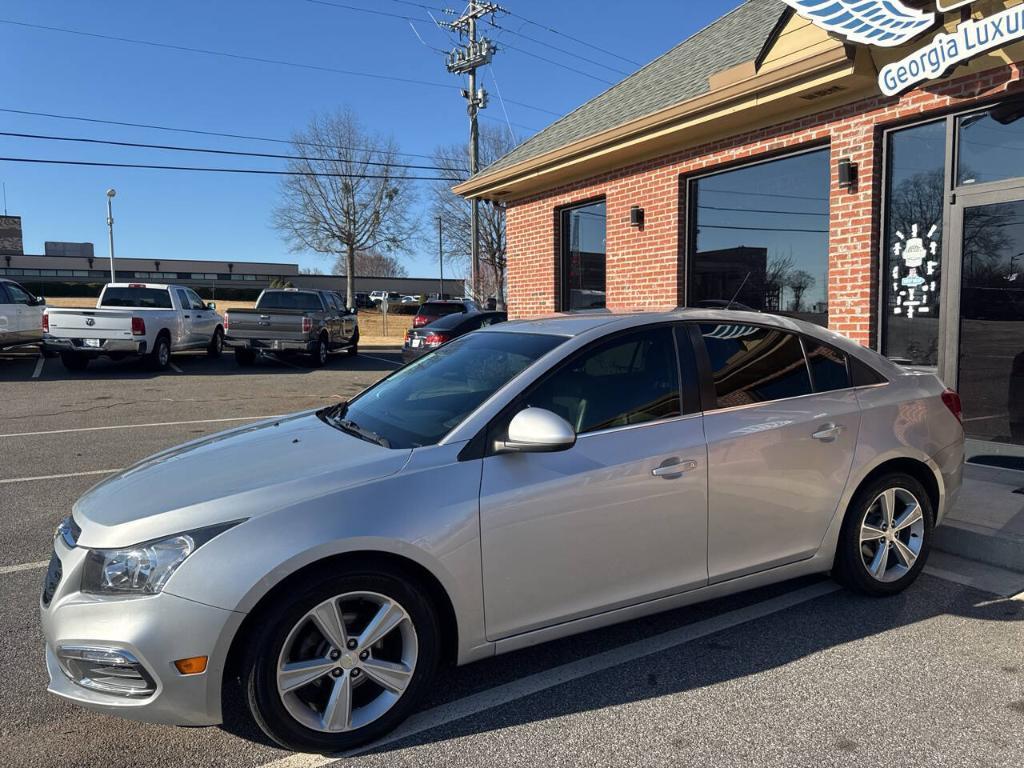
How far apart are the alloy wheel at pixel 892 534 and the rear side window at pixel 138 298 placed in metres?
15.8

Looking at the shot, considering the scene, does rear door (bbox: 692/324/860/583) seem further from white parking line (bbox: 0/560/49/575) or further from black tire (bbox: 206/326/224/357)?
black tire (bbox: 206/326/224/357)

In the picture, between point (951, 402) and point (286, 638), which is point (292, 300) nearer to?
point (951, 402)

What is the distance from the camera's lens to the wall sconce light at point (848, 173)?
289 inches

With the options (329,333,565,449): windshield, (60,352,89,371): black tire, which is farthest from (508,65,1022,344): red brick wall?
(60,352,89,371): black tire

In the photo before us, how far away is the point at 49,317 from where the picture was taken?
14.8 metres

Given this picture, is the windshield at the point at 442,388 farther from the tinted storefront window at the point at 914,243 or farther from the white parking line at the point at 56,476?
the tinted storefront window at the point at 914,243

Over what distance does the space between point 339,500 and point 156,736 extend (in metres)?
1.14

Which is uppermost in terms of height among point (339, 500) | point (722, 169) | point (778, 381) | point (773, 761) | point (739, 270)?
point (722, 169)

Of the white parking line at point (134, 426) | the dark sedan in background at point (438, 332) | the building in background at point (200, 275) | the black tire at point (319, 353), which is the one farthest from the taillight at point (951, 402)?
the building in background at point (200, 275)

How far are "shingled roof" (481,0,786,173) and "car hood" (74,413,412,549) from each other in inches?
277

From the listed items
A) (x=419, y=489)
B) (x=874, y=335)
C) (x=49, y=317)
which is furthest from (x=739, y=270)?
(x=49, y=317)

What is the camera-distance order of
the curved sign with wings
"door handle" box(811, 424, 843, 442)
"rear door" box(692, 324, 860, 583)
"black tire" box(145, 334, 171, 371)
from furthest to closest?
"black tire" box(145, 334, 171, 371) → the curved sign with wings → "door handle" box(811, 424, 843, 442) → "rear door" box(692, 324, 860, 583)

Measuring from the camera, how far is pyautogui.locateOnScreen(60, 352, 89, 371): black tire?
15328mm

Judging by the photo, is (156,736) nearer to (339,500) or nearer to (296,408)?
(339,500)
